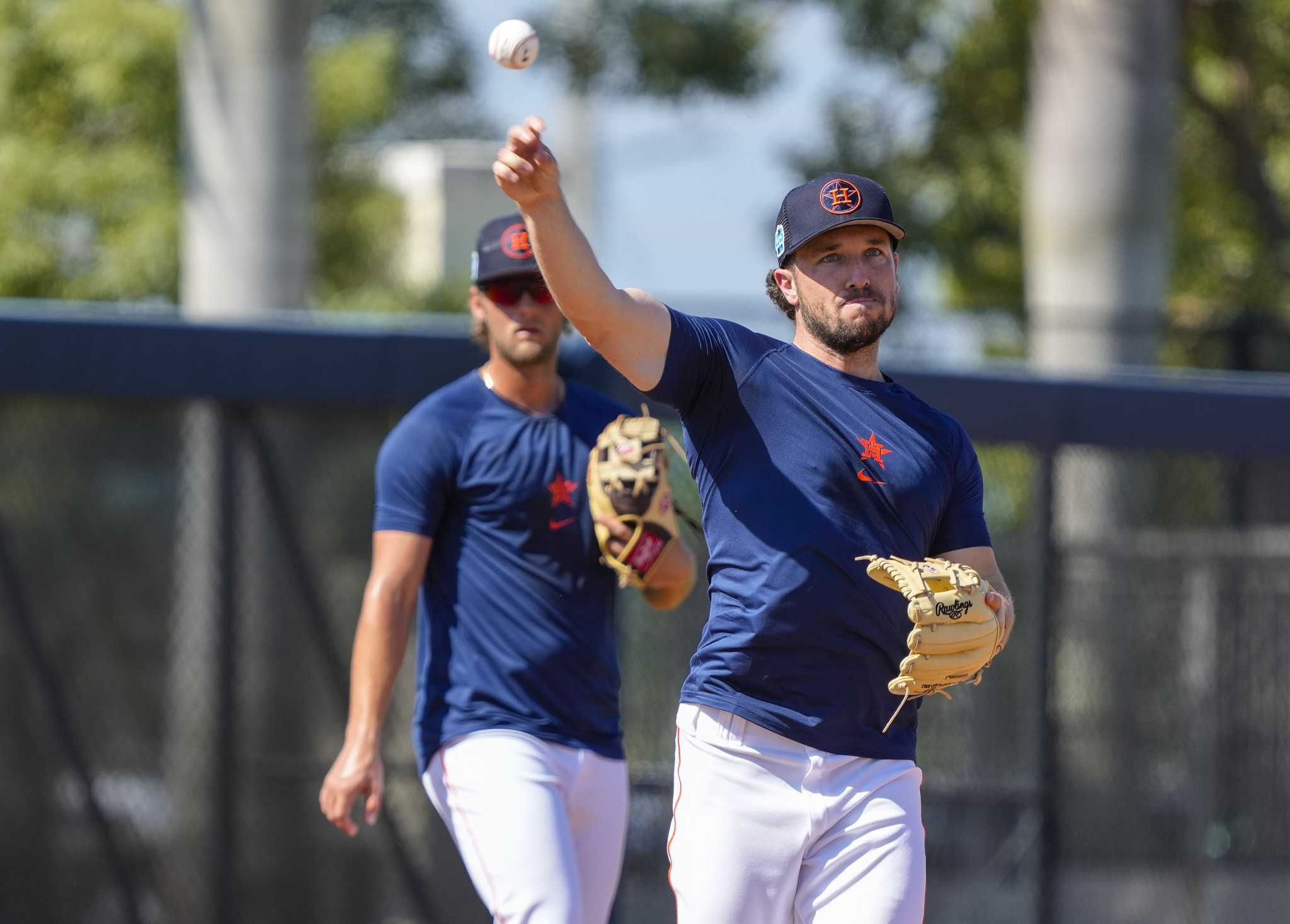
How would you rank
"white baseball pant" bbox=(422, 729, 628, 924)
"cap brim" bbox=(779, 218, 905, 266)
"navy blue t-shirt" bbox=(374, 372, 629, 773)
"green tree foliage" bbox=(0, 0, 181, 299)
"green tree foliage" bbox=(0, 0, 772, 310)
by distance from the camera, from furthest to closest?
"green tree foliage" bbox=(0, 0, 181, 299) → "green tree foliage" bbox=(0, 0, 772, 310) → "navy blue t-shirt" bbox=(374, 372, 629, 773) → "white baseball pant" bbox=(422, 729, 628, 924) → "cap brim" bbox=(779, 218, 905, 266)

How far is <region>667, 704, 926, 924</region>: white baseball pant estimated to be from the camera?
3.22 m

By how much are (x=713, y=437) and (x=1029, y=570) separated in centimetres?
365

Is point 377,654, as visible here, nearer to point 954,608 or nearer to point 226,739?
point 954,608

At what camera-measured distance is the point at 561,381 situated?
4570mm

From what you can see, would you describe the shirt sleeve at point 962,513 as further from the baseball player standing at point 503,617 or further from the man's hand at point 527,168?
the man's hand at point 527,168

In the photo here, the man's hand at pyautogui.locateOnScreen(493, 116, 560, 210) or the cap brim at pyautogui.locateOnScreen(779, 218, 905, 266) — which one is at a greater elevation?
the man's hand at pyautogui.locateOnScreen(493, 116, 560, 210)

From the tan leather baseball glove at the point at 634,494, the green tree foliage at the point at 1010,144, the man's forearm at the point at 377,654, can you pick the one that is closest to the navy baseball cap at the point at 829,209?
the tan leather baseball glove at the point at 634,494

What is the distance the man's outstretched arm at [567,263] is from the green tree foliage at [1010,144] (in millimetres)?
9904

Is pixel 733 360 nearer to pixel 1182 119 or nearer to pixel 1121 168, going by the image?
pixel 1121 168

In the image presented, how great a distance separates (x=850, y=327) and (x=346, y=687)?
3.41m

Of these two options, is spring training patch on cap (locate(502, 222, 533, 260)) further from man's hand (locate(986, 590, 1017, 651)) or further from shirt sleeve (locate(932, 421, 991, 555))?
man's hand (locate(986, 590, 1017, 651))

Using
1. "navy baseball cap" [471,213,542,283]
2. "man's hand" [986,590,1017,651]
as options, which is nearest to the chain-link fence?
"navy baseball cap" [471,213,542,283]

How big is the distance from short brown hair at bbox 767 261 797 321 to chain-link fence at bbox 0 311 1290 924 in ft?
7.36

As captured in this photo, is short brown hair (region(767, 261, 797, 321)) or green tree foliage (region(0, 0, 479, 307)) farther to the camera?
green tree foliage (region(0, 0, 479, 307))
